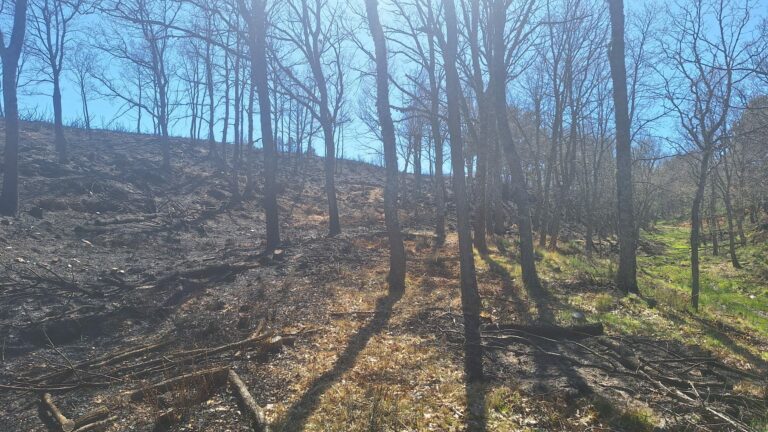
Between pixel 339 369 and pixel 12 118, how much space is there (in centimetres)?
1475

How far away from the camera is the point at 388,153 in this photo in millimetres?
10906

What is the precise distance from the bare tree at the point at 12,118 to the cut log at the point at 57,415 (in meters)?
11.2

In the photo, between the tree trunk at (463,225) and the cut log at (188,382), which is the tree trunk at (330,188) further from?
the cut log at (188,382)

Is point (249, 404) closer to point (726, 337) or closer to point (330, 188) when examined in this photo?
point (726, 337)

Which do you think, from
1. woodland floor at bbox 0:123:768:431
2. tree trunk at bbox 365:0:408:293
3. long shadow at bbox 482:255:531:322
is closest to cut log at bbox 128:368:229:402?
woodland floor at bbox 0:123:768:431

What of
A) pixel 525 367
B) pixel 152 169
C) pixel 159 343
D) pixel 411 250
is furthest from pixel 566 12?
pixel 152 169

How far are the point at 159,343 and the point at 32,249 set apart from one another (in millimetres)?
6729

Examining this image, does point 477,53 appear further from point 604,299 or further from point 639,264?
point 639,264

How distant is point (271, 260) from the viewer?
535 inches

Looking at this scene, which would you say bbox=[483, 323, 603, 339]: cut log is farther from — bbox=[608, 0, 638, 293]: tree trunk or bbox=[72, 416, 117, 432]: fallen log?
bbox=[72, 416, 117, 432]: fallen log

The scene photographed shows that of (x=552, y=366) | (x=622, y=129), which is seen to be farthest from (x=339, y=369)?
(x=622, y=129)

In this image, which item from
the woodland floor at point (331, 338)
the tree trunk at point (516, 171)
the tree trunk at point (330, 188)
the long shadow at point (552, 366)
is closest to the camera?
the woodland floor at point (331, 338)

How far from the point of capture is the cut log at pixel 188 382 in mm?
5848

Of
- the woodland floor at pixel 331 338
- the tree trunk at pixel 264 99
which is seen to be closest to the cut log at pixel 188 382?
the woodland floor at pixel 331 338
